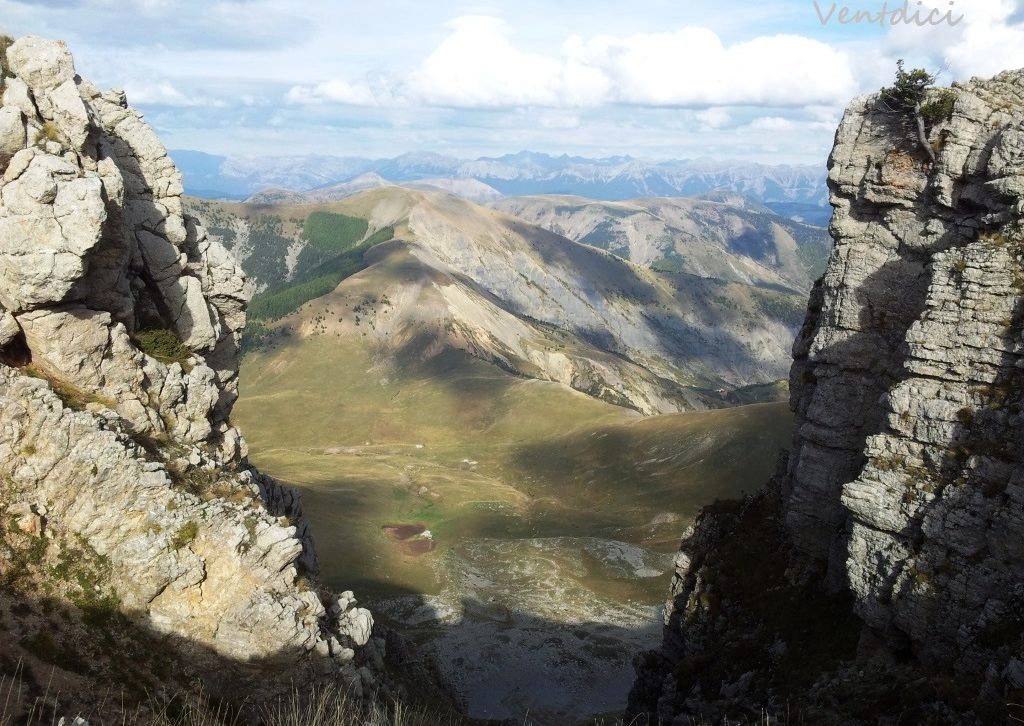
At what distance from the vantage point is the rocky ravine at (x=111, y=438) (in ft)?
84.0

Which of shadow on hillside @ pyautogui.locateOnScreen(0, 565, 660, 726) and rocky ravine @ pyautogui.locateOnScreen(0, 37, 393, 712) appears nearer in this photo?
shadow on hillside @ pyautogui.locateOnScreen(0, 565, 660, 726)

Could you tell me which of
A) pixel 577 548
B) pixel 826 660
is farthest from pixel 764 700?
pixel 577 548

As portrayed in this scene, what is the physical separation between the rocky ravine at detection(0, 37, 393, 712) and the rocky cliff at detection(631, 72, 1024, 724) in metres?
18.1

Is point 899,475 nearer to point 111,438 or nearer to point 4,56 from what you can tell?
point 111,438

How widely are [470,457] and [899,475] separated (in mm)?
111874

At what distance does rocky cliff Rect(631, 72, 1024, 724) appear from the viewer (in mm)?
25781

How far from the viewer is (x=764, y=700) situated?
1220 inches

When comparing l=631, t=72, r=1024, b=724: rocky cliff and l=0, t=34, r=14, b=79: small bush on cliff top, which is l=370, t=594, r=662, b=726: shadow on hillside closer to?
l=631, t=72, r=1024, b=724: rocky cliff

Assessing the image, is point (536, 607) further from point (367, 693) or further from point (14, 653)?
point (14, 653)

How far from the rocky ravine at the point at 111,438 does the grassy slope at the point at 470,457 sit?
1854 inches

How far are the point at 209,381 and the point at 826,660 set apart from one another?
1152 inches

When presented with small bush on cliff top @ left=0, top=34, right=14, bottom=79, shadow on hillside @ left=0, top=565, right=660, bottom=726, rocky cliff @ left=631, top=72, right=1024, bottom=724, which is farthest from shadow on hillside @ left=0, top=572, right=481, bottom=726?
small bush on cliff top @ left=0, top=34, right=14, bottom=79

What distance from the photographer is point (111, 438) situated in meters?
26.7

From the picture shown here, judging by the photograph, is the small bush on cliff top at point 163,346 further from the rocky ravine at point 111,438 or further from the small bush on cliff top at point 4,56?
the small bush on cliff top at point 4,56
